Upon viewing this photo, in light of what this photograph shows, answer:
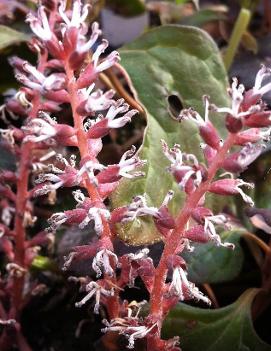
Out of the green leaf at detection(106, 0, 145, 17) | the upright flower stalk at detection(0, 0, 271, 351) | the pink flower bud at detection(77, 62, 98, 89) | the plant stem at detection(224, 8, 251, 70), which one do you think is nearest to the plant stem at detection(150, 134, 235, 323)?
the upright flower stalk at detection(0, 0, 271, 351)

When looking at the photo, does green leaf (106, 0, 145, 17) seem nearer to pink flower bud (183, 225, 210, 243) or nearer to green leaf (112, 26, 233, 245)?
green leaf (112, 26, 233, 245)

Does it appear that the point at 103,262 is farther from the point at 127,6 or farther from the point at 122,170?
the point at 127,6

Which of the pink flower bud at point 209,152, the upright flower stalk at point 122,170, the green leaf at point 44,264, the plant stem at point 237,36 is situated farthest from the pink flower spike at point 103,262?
the plant stem at point 237,36

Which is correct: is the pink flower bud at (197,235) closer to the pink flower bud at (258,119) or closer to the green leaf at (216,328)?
the pink flower bud at (258,119)

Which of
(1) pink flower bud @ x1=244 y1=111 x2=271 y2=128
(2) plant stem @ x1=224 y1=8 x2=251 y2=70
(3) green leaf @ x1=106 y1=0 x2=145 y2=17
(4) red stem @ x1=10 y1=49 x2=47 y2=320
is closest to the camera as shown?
(1) pink flower bud @ x1=244 y1=111 x2=271 y2=128

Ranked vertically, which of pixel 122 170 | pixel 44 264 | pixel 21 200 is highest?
pixel 122 170

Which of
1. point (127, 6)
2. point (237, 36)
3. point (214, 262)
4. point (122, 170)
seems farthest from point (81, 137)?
point (127, 6)

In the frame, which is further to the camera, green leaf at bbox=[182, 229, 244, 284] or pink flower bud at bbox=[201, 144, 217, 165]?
green leaf at bbox=[182, 229, 244, 284]
